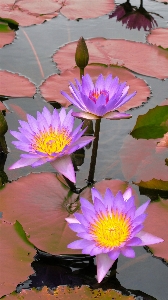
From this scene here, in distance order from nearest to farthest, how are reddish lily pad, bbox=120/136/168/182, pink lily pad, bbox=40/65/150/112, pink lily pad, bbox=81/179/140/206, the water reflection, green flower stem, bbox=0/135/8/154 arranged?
pink lily pad, bbox=81/179/140/206
reddish lily pad, bbox=120/136/168/182
green flower stem, bbox=0/135/8/154
pink lily pad, bbox=40/65/150/112
the water reflection

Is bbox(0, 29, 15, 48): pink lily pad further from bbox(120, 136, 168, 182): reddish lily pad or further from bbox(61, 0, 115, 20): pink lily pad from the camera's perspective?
bbox(120, 136, 168, 182): reddish lily pad

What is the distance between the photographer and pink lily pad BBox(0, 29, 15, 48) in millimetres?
2657

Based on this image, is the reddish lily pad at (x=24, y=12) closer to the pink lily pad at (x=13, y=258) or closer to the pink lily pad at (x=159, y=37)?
the pink lily pad at (x=159, y=37)

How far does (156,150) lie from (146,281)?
0.66 metres

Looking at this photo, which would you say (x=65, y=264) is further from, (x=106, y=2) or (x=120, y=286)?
(x=106, y=2)

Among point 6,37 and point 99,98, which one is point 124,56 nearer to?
point 6,37

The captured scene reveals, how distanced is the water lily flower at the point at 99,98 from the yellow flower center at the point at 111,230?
40 cm

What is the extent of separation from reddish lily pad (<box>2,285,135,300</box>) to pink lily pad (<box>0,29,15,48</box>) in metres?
1.77

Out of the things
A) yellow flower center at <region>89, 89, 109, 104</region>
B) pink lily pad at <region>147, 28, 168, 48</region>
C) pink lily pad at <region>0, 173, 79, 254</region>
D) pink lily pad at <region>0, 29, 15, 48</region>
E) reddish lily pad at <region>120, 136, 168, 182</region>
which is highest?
yellow flower center at <region>89, 89, 109, 104</region>

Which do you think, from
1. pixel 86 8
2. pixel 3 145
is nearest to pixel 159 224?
pixel 3 145

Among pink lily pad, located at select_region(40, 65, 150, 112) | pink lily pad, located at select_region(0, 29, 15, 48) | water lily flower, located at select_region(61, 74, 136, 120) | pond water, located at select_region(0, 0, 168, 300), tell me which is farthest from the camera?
pink lily pad, located at select_region(0, 29, 15, 48)

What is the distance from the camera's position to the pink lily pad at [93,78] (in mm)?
2137

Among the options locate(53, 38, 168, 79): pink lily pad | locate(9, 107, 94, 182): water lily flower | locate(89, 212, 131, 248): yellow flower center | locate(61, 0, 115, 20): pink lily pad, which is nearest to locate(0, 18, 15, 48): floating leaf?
locate(53, 38, 168, 79): pink lily pad

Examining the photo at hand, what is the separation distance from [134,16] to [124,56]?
62cm
